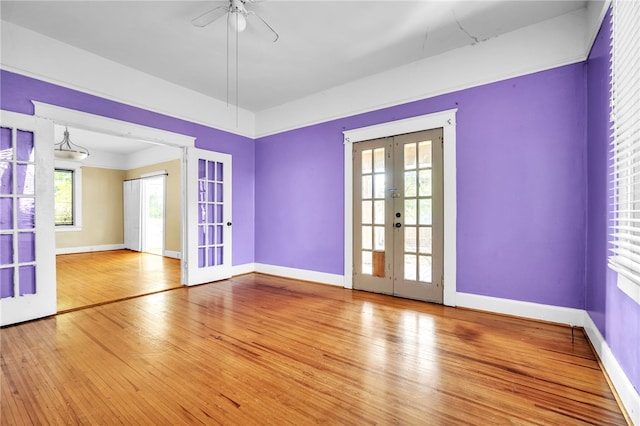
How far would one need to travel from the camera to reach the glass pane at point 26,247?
117 inches

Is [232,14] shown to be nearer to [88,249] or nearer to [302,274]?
[302,274]

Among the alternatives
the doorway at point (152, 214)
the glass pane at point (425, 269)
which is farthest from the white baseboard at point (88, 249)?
the glass pane at point (425, 269)

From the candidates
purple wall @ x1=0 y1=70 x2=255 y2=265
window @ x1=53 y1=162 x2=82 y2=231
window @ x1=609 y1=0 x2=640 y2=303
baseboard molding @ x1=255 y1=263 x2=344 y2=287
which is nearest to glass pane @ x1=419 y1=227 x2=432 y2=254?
baseboard molding @ x1=255 y1=263 x2=344 y2=287

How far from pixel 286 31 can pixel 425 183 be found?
237 cm

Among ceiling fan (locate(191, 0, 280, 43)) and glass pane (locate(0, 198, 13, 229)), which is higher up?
ceiling fan (locate(191, 0, 280, 43))

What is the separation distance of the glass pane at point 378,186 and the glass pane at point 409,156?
38 centimetres

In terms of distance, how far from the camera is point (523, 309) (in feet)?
9.89

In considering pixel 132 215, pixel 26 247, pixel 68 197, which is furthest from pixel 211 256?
pixel 68 197

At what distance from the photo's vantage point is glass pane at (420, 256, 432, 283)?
11.8 ft

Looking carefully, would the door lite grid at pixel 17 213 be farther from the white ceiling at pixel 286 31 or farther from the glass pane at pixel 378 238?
the glass pane at pixel 378 238

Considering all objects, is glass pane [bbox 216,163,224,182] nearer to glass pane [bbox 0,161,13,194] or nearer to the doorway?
glass pane [bbox 0,161,13,194]

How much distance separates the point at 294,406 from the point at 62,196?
941cm

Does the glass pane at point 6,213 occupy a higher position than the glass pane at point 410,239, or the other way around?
A: the glass pane at point 6,213

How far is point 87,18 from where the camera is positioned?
9.41ft
